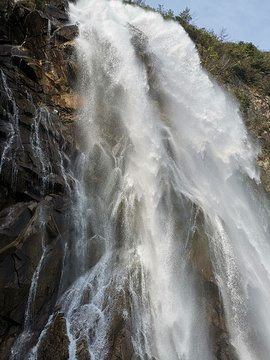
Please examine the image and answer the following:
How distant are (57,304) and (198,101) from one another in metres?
14.0

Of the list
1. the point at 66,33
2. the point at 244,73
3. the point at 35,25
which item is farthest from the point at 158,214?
the point at 244,73

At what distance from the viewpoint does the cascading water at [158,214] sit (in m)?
8.96

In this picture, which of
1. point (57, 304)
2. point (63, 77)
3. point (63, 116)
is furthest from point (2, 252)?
point (63, 77)

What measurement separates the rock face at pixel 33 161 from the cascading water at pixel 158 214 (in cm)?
72

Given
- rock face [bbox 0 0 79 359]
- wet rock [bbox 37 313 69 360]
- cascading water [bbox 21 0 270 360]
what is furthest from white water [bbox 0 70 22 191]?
wet rock [bbox 37 313 69 360]

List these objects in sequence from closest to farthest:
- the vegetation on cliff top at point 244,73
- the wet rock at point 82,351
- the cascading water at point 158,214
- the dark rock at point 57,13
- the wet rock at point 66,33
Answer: the wet rock at point 82,351 < the cascading water at point 158,214 < the wet rock at point 66,33 < the dark rock at point 57,13 < the vegetation on cliff top at point 244,73

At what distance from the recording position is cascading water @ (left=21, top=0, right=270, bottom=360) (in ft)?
29.4

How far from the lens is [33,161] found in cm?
995

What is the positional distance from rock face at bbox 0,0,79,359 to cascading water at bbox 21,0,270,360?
28.2 inches

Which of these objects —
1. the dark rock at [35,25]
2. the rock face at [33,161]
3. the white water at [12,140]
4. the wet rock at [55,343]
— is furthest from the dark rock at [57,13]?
the wet rock at [55,343]

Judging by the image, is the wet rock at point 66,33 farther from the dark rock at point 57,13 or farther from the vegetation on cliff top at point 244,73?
the vegetation on cliff top at point 244,73

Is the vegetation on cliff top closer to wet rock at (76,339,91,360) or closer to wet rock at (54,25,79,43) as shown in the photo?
wet rock at (54,25,79,43)

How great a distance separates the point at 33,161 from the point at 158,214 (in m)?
5.13

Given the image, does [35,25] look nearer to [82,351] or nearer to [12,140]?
[12,140]
